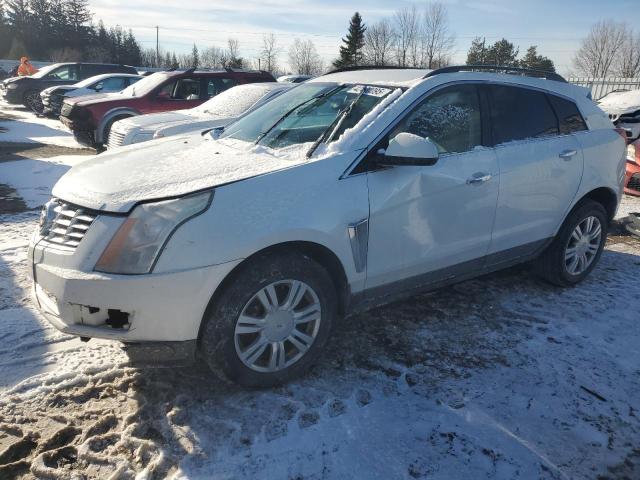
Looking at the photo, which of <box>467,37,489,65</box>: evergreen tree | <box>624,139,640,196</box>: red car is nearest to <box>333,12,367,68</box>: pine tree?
<box>467,37,489,65</box>: evergreen tree

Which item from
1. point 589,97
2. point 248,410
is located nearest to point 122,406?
point 248,410

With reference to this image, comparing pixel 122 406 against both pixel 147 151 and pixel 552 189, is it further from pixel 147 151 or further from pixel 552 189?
pixel 552 189

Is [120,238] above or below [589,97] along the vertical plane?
below

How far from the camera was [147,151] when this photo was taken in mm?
3498

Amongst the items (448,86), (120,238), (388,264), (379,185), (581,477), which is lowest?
(581,477)

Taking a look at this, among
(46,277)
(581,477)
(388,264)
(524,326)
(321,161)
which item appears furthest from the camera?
(524,326)

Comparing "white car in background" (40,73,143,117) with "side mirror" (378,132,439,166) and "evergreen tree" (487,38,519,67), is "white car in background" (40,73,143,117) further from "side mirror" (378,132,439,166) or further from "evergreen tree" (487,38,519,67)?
"evergreen tree" (487,38,519,67)

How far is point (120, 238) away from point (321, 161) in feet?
3.78

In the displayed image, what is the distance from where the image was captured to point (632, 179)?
7.34 meters

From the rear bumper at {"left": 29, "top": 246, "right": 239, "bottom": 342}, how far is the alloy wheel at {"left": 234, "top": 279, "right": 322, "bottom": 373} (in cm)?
28

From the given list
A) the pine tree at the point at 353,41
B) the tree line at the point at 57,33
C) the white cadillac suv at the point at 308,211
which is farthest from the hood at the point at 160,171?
the tree line at the point at 57,33

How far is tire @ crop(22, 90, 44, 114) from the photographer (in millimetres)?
18406

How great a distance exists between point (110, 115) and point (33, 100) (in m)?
11.1

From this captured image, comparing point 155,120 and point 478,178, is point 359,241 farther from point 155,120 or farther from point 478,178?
point 155,120
